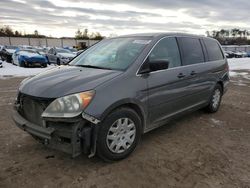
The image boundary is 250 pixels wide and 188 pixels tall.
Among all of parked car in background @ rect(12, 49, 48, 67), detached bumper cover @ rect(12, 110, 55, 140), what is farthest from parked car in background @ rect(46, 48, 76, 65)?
detached bumper cover @ rect(12, 110, 55, 140)

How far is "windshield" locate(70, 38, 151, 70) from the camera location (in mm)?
3693

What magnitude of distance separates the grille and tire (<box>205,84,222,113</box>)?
3.79 m

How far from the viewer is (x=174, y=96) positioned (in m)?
4.11

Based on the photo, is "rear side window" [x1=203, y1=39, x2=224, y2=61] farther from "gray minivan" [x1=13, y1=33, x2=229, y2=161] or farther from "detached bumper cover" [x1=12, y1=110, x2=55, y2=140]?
"detached bumper cover" [x1=12, y1=110, x2=55, y2=140]

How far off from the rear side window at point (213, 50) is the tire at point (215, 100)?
66cm

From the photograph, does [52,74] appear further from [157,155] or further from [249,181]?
[249,181]

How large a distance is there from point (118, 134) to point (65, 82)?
3.16 ft

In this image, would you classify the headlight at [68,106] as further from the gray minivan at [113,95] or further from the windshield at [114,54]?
the windshield at [114,54]

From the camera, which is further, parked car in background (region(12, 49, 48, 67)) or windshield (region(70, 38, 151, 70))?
parked car in background (region(12, 49, 48, 67))

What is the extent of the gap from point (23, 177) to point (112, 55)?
2.17m

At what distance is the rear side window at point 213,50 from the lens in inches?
213

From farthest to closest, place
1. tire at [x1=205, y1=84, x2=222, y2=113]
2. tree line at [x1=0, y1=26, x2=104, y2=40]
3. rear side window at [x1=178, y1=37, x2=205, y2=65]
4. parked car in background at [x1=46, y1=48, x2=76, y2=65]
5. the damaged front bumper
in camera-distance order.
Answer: tree line at [x1=0, y1=26, x2=104, y2=40] → parked car in background at [x1=46, y1=48, x2=76, y2=65] → tire at [x1=205, y1=84, x2=222, y2=113] → rear side window at [x1=178, y1=37, x2=205, y2=65] → the damaged front bumper

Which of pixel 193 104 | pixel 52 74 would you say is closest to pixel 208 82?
pixel 193 104

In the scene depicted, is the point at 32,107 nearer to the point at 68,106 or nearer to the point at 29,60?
the point at 68,106
